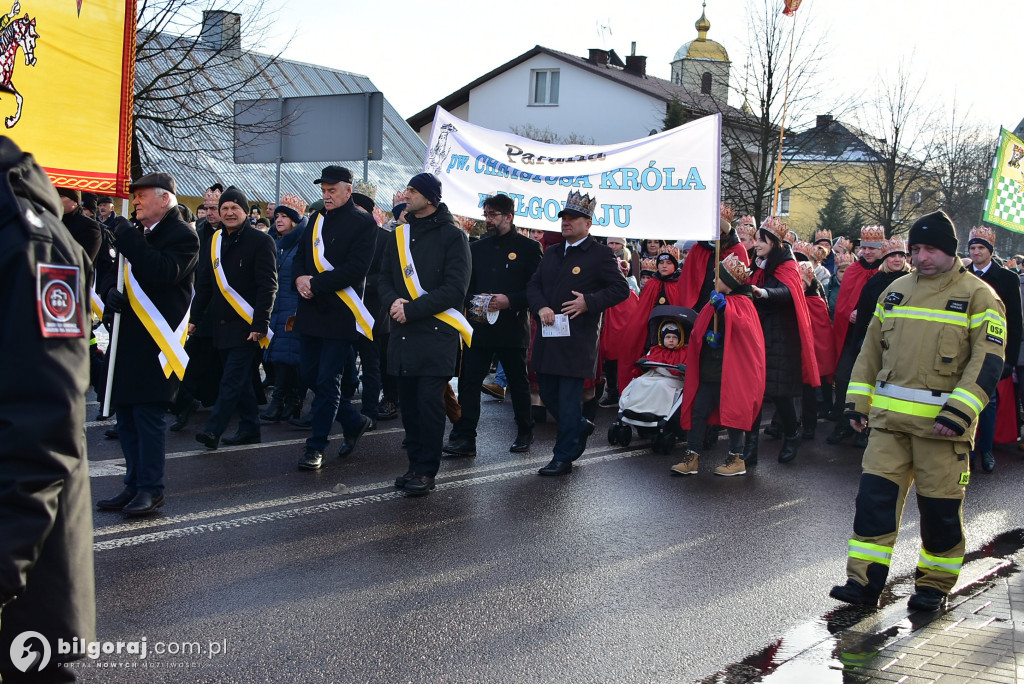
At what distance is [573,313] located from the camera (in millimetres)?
7922

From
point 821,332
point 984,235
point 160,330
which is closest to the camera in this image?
point 160,330

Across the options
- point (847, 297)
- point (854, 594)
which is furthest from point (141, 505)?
point (847, 297)

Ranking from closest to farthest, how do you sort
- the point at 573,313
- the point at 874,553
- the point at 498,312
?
the point at 874,553
the point at 573,313
the point at 498,312

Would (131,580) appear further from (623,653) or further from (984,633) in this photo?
(984,633)

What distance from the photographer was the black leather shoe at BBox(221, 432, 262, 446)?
8.48 meters

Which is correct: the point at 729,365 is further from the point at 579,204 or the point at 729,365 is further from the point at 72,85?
the point at 72,85

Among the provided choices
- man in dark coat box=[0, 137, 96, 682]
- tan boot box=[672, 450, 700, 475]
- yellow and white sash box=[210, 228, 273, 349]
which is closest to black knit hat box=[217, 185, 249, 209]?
yellow and white sash box=[210, 228, 273, 349]

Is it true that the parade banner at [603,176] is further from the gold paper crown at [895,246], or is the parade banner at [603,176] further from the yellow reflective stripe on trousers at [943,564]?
the yellow reflective stripe on trousers at [943,564]

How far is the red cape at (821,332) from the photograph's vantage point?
11.0 metres

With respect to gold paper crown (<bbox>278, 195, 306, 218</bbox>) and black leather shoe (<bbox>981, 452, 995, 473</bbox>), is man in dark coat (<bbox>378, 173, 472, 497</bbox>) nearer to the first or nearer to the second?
gold paper crown (<bbox>278, 195, 306, 218</bbox>)

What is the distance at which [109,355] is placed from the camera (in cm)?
635

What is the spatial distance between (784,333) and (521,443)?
2562mm

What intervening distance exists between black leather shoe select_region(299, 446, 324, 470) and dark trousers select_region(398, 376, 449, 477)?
0.92m

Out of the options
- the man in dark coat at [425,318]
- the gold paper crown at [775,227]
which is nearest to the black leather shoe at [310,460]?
the man in dark coat at [425,318]
